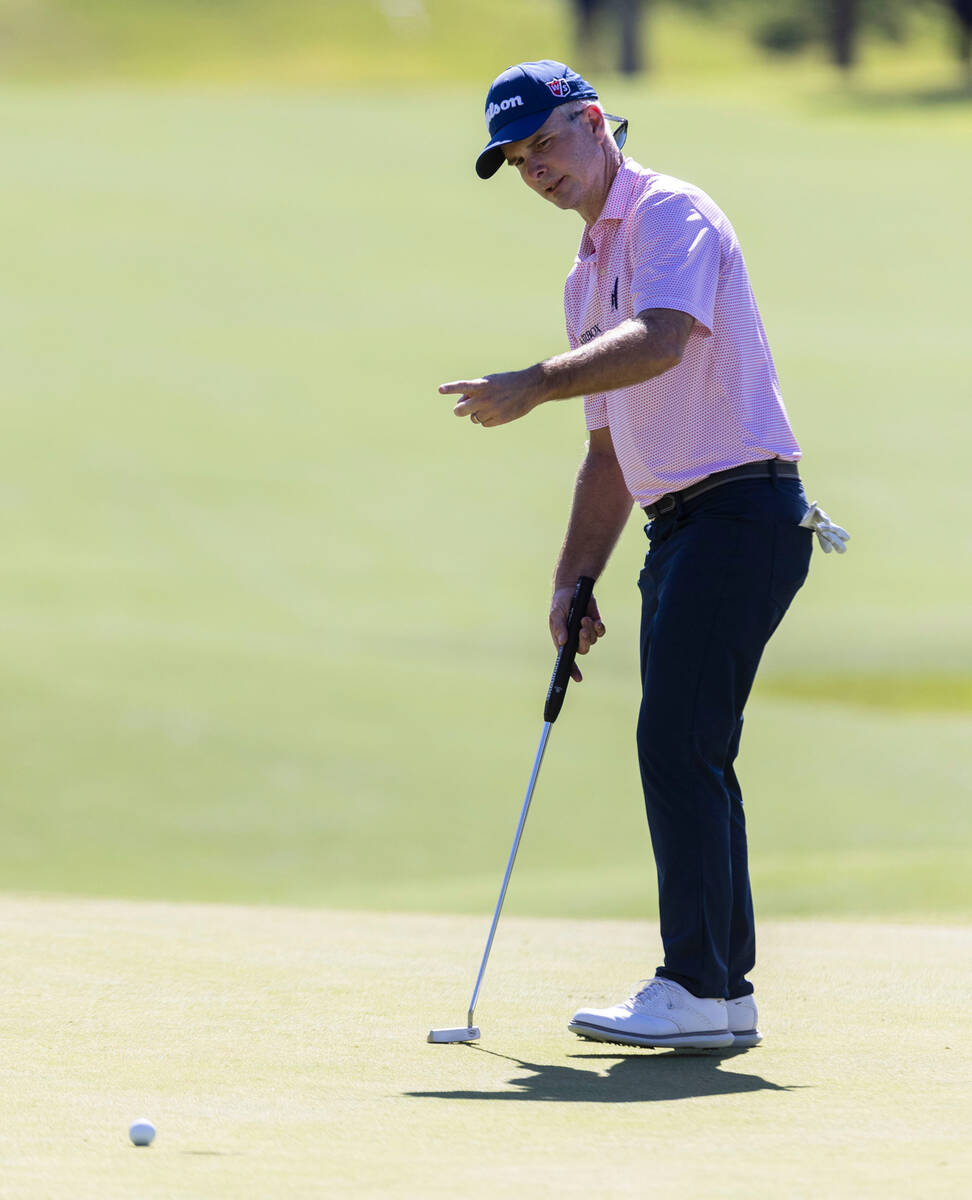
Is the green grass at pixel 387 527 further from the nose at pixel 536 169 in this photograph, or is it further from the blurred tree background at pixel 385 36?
the blurred tree background at pixel 385 36

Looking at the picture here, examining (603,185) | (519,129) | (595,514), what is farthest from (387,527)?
(519,129)

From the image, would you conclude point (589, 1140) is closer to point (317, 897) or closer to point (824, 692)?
point (317, 897)

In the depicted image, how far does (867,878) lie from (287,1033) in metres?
5.50

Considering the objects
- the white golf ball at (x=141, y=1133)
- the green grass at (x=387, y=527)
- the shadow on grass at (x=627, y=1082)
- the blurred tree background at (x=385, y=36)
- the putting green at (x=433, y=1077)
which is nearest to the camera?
the putting green at (x=433, y=1077)

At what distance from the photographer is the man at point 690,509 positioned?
3881 millimetres

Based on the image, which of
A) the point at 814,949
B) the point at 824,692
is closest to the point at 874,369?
the point at 824,692

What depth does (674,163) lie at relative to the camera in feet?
123

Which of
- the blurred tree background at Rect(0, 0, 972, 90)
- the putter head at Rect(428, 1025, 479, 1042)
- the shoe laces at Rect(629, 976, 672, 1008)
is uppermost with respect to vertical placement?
the blurred tree background at Rect(0, 0, 972, 90)

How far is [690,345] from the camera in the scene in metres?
3.92

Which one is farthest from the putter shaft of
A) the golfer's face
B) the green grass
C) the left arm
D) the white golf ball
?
the green grass

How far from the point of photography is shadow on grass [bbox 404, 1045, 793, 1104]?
134 inches

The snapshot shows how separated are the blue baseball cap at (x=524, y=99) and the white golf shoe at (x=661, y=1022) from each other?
172 cm

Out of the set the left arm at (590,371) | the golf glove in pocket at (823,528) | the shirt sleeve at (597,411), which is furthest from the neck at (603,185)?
the golf glove in pocket at (823,528)

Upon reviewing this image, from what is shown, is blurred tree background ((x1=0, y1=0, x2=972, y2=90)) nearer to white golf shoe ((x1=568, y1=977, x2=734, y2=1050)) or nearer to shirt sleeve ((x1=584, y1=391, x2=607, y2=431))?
shirt sleeve ((x1=584, y1=391, x2=607, y2=431))
